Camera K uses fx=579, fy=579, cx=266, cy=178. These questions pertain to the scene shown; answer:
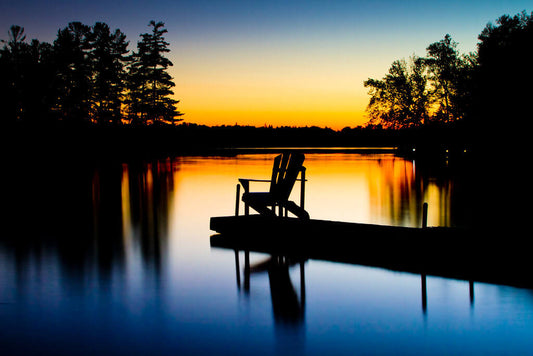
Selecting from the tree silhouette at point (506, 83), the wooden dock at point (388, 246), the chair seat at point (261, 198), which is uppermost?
the tree silhouette at point (506, 83)

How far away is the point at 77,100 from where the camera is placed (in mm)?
71125

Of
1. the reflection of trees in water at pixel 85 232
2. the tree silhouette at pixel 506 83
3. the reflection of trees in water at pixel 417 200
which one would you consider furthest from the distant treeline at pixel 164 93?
the reflection of trees in water at pixel 85 232

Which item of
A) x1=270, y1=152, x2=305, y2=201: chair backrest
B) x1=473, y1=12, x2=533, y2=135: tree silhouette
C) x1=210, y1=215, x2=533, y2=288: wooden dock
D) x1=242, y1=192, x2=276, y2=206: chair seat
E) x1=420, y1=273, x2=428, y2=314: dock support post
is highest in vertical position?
x1=473, y1=12, x2=533, y2=135: tree silhouette

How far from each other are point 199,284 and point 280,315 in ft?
5.36

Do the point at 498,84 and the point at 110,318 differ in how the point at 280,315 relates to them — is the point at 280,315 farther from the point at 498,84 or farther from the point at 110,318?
the point at 498,84

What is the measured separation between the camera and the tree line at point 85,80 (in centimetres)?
6341

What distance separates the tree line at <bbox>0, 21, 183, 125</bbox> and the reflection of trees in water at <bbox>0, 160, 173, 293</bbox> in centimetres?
4408

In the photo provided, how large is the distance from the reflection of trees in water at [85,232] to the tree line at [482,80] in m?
25.5

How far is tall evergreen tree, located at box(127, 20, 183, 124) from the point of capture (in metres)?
75.4

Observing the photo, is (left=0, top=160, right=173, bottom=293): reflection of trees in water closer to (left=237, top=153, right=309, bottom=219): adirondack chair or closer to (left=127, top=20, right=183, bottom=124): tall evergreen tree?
(left=237, top=153, right=309, bottom=219): adirondack chair

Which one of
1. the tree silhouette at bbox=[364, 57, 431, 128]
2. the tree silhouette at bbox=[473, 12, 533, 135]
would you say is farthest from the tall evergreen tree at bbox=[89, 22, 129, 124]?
the tree silhouette at bbox=[473, 12, 533, 135]

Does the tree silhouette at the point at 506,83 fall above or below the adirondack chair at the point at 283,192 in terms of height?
above

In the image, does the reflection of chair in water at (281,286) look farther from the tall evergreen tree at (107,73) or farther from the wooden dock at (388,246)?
the tall evergreen tree at (107,73)

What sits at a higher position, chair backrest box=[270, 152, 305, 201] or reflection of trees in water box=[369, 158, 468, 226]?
chair backrest box=[270, 152, 305, 201]
